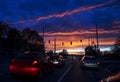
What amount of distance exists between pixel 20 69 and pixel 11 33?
331 ft

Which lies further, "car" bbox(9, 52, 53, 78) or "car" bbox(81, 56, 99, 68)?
"car" bbox(81, 56, 99, 68)

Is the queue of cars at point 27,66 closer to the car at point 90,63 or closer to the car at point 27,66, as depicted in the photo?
the car at point 27,66

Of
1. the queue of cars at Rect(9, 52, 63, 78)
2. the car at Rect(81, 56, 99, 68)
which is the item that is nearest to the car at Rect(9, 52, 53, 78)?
the queue of cars at Rect(9, 52, 63, 78)

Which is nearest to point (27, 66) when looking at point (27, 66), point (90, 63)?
point (27, 66)

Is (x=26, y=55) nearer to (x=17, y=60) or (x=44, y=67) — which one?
(x=17, y=60)

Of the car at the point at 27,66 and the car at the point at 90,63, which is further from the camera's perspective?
the car at the point at 90,63

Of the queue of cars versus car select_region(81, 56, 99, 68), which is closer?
the queue of cars

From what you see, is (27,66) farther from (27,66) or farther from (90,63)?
(90,63)

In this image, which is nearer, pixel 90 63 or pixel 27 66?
pixel 27 66

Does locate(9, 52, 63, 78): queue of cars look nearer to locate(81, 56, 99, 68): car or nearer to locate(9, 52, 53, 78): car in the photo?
locate(9, 52, 53, 78): car

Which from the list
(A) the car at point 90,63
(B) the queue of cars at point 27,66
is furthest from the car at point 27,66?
(A) the car at point 90,63

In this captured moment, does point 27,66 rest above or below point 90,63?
above

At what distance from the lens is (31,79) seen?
19250mm

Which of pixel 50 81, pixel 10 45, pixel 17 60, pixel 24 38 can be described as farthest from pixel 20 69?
pixel 24 38
